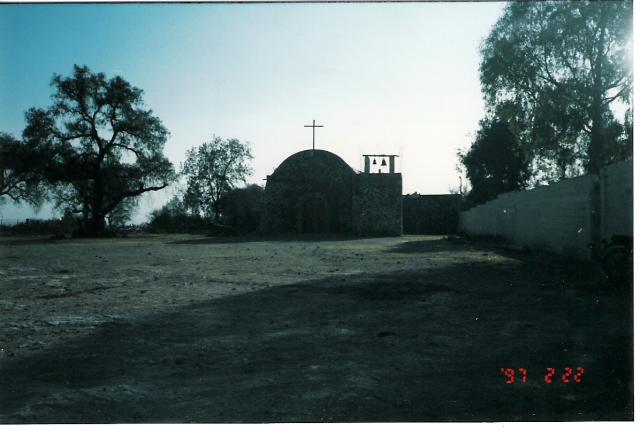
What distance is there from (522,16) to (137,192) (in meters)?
22.7

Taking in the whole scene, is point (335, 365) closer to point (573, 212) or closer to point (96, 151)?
point (573, 212)

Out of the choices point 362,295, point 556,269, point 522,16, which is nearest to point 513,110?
point 522,16

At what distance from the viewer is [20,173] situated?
25.8 m

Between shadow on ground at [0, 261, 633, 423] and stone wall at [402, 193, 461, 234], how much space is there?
34.9 m

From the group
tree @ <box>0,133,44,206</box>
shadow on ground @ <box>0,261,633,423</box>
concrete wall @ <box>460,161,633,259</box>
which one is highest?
tree @ <box>0,133,44,206</box>

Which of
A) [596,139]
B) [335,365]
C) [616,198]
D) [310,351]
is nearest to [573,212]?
[616,198]

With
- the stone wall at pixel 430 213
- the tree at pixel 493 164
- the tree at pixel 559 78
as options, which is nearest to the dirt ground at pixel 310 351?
the tree at pixel 559 78

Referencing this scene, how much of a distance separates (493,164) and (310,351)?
35261 mm

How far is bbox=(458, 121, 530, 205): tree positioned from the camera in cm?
3603

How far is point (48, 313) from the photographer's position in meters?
5.46

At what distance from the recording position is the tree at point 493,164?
36.0 m

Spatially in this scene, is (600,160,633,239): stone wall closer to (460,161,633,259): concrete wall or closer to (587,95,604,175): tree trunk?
(460,161,633,259): concrete wall
